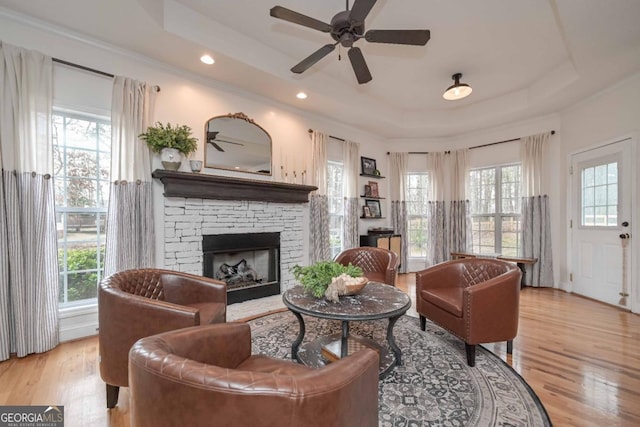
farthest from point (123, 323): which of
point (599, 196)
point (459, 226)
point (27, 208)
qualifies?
point (599, 196)

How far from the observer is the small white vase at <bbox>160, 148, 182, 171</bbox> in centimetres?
297

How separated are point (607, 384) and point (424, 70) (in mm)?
3809

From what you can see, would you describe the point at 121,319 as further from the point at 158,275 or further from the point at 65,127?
the point at 65,127

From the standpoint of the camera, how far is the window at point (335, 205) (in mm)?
5000

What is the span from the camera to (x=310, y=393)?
30.6 inches

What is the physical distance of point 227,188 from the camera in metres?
3.48

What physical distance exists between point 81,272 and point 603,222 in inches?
258

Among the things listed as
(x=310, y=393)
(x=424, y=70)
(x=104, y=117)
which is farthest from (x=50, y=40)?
(x=424, y=70)

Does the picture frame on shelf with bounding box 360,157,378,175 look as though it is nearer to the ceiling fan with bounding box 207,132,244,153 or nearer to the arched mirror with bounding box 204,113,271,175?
the arched mirror with bounding box 204,113,271,175

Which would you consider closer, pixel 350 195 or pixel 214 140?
pixel 214 140

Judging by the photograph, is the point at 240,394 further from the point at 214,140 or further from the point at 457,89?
the point at 457,89

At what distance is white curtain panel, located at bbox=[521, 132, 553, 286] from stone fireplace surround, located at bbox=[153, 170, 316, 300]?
380 centimetres

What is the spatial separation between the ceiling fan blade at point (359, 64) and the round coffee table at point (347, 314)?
2068 millimetres

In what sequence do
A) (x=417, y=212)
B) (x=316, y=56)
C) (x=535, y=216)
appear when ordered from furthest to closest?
(x=417, y=212) < (x=535, y=216) < (x=316, y=56)
